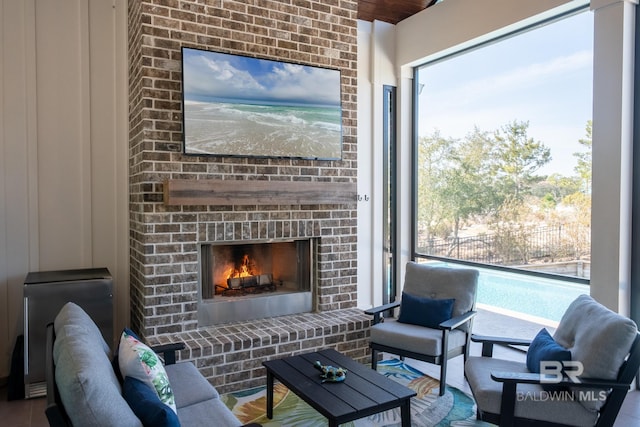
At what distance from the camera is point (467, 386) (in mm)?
3652

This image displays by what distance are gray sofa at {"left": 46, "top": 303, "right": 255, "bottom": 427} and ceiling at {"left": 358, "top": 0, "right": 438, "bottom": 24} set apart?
423 centimetres

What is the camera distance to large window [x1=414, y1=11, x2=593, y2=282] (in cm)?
388

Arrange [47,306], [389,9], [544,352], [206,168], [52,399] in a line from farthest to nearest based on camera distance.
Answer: [389,9] → [206,168] → [47,306] → [544,352] → [52,399]

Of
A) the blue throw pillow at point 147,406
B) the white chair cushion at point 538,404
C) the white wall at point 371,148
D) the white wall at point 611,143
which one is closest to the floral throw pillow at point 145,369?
the blue throw pillow at point 147,406

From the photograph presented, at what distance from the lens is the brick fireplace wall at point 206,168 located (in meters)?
3.70

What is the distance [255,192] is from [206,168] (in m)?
0.44

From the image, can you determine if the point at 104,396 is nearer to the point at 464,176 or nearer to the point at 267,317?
the point at 267,317

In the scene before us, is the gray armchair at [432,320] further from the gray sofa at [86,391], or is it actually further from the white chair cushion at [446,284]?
the gray sofa at [86,391]

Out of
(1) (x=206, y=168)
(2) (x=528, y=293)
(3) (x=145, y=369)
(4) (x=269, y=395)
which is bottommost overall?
(4) (x=269, y=395)

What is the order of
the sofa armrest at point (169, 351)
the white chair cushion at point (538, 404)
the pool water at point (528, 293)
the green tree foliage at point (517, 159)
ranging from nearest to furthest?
the white chair cushion at point (538, 404) → the sofa armrest at point (169, 351) → the pool water at point (528, 293) → the green tree foliage at point (517, 159)

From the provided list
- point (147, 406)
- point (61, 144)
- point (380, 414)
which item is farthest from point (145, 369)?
point (61, 144)

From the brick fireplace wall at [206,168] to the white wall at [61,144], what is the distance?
0.20 metres

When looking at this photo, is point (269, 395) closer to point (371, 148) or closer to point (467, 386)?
point (467, 386)

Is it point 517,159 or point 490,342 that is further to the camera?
point 517,159
